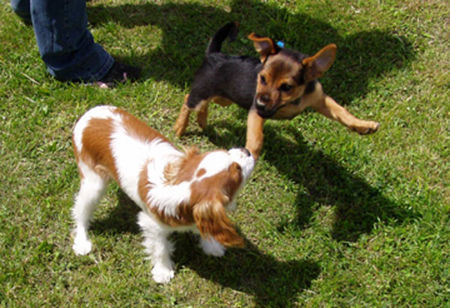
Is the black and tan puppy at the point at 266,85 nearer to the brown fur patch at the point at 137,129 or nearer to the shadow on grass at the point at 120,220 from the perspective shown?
the brown fur patch at the point at 137,129

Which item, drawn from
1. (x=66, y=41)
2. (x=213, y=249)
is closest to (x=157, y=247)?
(x=213, y=249)

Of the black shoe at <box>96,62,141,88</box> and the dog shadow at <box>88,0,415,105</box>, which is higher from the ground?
the dog shadow at <box>88,0,415,105</box>

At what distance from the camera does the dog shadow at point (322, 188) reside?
378cm

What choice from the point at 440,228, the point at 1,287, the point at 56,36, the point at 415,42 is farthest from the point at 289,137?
the point at 1,287

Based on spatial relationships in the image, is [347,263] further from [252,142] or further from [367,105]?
[367,105]

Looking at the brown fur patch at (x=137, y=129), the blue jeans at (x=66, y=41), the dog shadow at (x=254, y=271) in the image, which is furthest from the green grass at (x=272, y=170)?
the brown fur patch at (x=137, y=129)

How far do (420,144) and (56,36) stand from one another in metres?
3.99

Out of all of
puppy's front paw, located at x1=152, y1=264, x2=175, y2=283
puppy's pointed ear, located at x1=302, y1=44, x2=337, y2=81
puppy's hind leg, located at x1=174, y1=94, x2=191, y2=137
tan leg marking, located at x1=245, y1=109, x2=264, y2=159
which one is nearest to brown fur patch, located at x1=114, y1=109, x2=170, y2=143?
tan leg marking, located at x1=245, y1=109, x2=264, y2=159

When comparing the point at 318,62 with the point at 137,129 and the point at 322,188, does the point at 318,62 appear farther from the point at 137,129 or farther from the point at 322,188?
the point at 137,129

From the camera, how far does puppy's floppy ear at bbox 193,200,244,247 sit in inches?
102

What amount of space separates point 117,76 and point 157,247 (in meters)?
2.30

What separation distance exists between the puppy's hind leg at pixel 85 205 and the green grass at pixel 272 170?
108 millimetres

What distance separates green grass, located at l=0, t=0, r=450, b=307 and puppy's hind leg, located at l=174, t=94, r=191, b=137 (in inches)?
4.6

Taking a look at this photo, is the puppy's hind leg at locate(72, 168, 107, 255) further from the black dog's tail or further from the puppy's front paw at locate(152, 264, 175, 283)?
the black dog's tail
